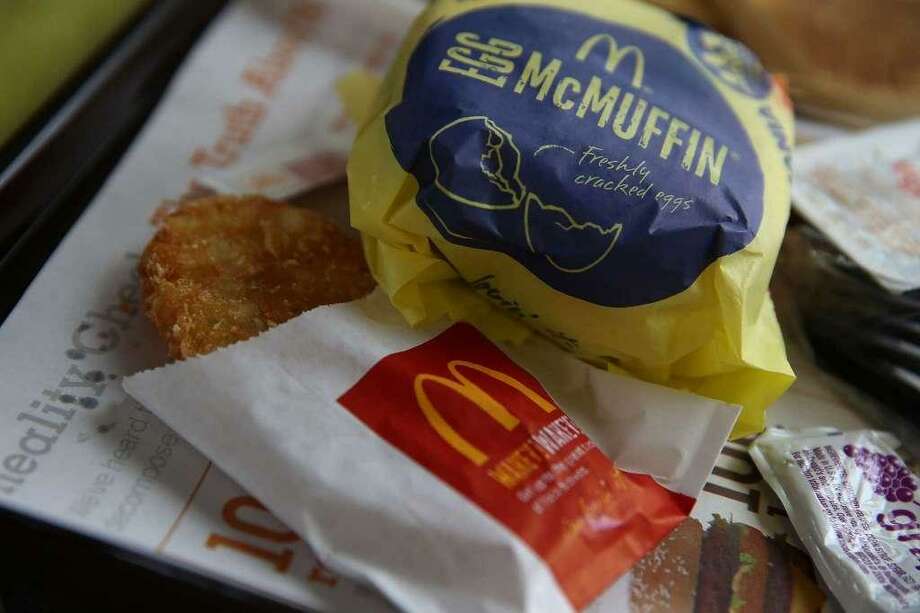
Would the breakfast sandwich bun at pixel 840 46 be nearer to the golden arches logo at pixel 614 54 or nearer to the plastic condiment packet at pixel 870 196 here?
the plastic condiment packet at pixel 870 196

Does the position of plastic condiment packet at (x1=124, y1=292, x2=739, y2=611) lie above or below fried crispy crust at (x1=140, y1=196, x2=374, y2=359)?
below

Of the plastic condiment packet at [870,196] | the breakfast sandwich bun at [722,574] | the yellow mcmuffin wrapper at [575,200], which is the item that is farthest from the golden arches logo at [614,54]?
the breakfast sandwich bun at [722,574]

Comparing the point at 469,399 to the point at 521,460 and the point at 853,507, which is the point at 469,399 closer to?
the point at 521,460

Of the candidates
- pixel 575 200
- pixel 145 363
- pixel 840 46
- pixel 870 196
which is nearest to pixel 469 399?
pixel 575 200

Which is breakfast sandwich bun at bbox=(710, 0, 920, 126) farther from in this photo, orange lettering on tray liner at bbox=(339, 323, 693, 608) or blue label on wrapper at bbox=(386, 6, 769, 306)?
orange lettering on tray liner at bbox=(339, 323, 693, 608)

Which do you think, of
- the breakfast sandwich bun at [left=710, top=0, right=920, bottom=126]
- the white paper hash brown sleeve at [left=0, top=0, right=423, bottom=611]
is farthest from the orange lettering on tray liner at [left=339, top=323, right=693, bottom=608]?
the breakfast sandwich bun at [left=710, top=0, right=920, bottom=126]

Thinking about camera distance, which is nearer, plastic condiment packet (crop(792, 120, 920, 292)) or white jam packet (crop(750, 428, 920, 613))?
white jam packet (crop(750, 428, 920, 613))

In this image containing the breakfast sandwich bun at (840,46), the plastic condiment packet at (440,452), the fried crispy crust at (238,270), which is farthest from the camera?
the breakfast sandwich bun at (840,46)
